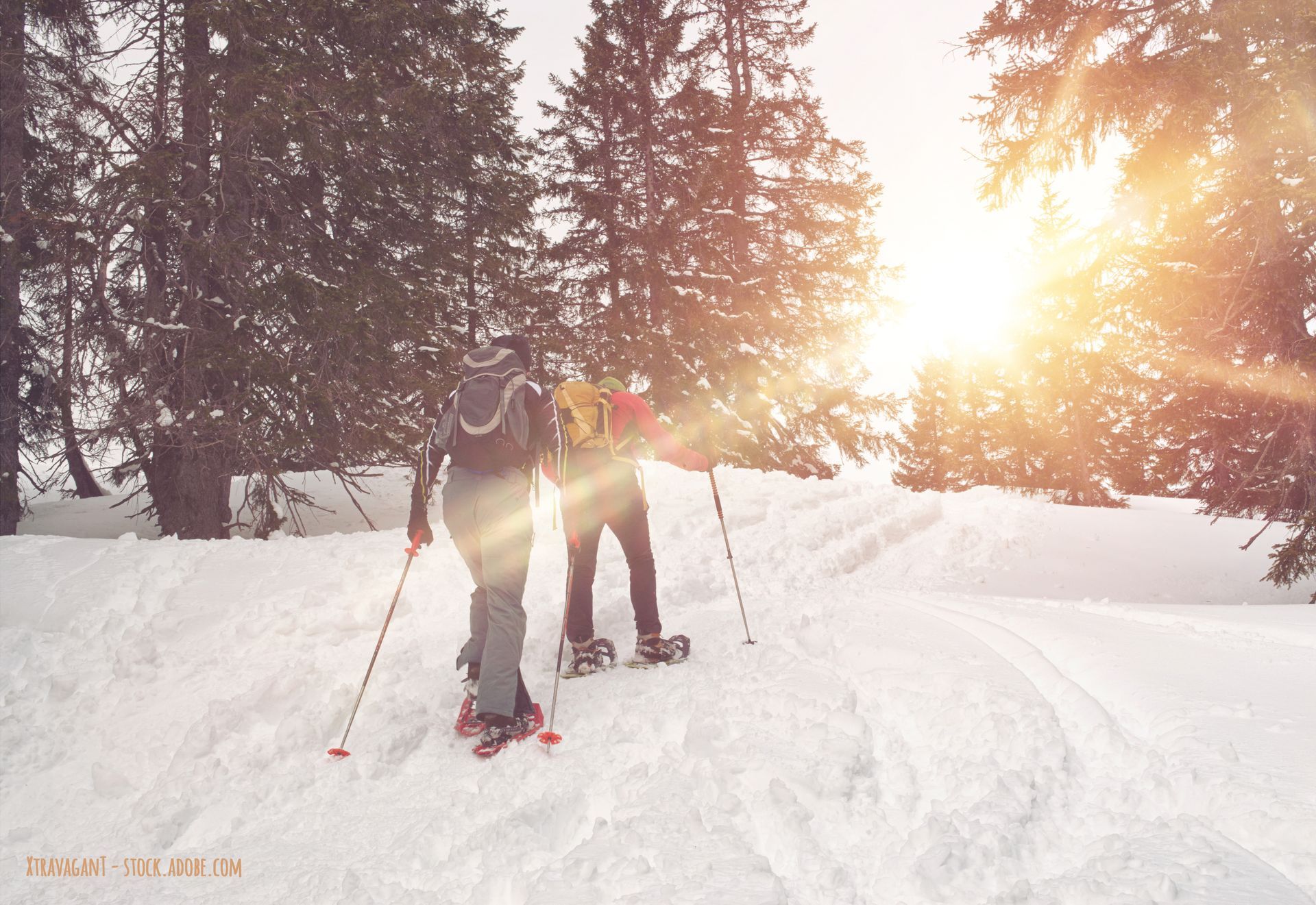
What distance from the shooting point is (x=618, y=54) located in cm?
1844

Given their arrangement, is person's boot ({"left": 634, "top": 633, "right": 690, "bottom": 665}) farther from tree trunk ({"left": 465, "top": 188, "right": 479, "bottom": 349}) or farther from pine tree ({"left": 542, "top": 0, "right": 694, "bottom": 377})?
pine tree ({"left": 542, "top": 0, "right": 694, "bottom": 377})

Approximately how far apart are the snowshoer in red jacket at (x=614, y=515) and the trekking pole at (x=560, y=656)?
0.50 ft

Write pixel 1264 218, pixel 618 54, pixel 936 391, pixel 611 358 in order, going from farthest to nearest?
pixel 936 391, pixel 618 54, pixel 611 358, pixel 1264 218

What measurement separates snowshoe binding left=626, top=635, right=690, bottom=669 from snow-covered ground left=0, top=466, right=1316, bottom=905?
20 centimetres

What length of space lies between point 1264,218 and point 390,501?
14.6m

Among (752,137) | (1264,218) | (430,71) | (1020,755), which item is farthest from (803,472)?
(1020,755)

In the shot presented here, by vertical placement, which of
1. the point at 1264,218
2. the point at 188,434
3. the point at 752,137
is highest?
the point at 752,137

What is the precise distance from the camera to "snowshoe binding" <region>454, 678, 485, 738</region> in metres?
3.84

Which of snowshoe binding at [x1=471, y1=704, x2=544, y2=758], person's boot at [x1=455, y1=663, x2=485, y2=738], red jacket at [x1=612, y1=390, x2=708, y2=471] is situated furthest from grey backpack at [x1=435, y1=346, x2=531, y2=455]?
snowshoe binding at [x1=471, y1=704, x2=544, y2=758]

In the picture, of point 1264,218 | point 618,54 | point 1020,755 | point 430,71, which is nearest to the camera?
point 1020,755

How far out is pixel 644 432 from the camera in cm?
484

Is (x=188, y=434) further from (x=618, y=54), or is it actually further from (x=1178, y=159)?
(x=618, y=54)

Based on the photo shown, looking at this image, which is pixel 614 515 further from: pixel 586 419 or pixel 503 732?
pixel 503 732

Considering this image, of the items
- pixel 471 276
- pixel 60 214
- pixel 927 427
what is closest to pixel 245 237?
pixel 60 214
